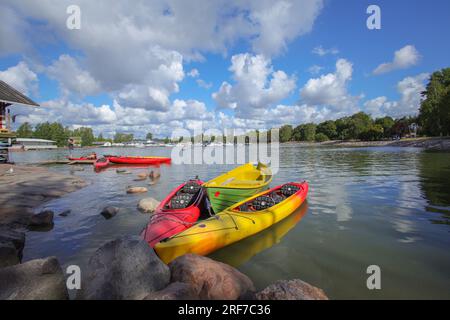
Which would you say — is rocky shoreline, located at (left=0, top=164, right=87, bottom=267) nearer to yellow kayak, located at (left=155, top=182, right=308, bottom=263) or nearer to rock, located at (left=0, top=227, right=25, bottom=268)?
Answer: rock, located at (left=0, top=227, right=25, bottom=268)

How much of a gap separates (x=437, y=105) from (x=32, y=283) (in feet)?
263

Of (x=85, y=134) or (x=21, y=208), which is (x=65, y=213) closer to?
(x=21, y=208)

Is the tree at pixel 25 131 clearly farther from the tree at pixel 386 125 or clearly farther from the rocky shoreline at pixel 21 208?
the tree at pixel 386 125

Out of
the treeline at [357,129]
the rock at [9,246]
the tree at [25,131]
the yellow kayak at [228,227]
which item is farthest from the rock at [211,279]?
the tree at [25,131]

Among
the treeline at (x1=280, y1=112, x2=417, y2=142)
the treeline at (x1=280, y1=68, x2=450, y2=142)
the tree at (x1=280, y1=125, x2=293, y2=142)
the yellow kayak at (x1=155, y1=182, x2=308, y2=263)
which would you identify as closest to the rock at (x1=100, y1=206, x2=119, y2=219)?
the yellow kayak at (x1=155, y1=182, x2=308, y2=263)

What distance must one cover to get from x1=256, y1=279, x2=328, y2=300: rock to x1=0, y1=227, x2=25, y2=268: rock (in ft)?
19.4

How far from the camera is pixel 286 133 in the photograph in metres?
163

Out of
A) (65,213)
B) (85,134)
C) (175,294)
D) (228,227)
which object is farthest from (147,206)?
(85,134)

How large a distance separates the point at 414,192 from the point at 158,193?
48.9 feet

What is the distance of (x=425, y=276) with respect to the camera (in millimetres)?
5699

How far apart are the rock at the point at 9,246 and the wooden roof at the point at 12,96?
1899cm

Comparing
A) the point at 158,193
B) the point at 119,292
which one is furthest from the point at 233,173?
the point at 119,292

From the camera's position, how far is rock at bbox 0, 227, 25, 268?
18.7 ft

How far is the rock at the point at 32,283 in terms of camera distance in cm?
399
